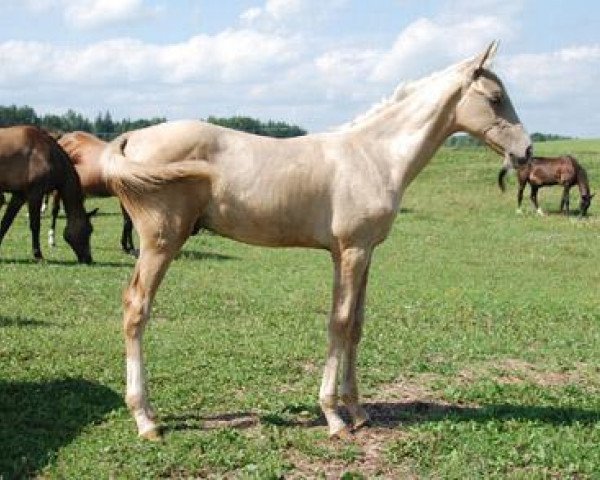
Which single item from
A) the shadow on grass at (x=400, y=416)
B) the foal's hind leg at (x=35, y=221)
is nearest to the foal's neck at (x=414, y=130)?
the shadow on grass at (x=400, y=416)

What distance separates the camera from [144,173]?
5.70 metres

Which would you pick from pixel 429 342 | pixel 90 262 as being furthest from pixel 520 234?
pixel 429 342

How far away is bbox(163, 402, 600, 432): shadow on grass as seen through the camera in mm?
6383

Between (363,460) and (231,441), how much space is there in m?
0.88

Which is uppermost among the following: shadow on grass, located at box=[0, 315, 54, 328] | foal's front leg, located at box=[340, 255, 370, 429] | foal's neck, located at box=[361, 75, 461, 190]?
foal's neck, located at box=[361, 75, 461, 190]

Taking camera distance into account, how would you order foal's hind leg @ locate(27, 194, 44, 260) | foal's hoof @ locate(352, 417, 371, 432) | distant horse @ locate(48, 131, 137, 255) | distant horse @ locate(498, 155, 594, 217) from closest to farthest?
foal's hoof @ locate(352, 417, 371, 432) → foal's hind leg @ locate(27, 194, 44, 260) → distant horse @ locate(48, 131, 137, 255) → distant horse @ locate(498, 155, 594, 217)

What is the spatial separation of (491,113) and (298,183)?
1.41 m

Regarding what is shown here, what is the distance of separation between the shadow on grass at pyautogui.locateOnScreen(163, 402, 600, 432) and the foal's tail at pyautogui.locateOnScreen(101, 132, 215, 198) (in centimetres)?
170

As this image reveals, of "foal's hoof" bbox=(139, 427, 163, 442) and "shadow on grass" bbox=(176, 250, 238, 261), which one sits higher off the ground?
"foal's hoof" bbox=(139, 427, 163, 442)

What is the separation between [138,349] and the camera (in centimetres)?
597

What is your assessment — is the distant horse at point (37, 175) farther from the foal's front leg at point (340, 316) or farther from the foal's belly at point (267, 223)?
the foal's front leg at point (340, 316)

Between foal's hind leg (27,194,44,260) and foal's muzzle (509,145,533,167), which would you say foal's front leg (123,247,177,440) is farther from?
foal's hind leg (27,194,44,260)

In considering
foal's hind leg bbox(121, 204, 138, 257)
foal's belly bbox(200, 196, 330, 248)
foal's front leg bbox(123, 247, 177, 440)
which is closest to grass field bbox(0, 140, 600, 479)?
foal's front leg bbox(123, 247, 177, 440)

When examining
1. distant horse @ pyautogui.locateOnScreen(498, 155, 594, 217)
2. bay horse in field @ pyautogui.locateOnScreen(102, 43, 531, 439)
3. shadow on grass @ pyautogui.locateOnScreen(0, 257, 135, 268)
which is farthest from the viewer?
distant horse @ pyautogui.locateOnScreen(498, 155, 594, 217)
